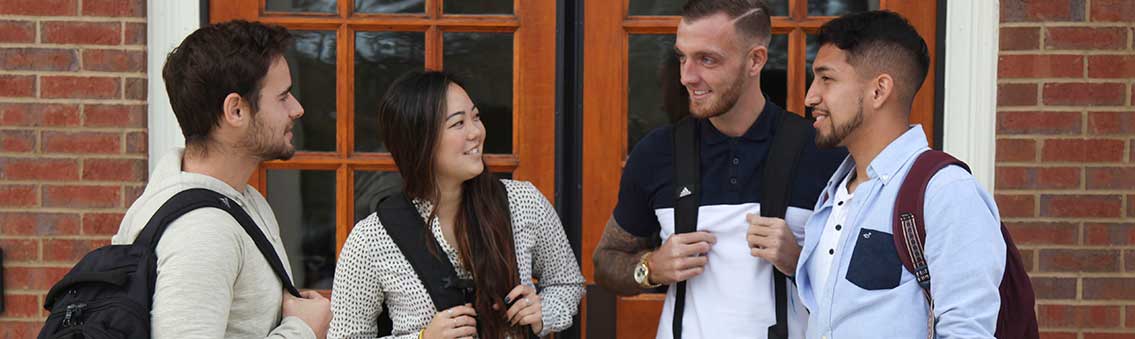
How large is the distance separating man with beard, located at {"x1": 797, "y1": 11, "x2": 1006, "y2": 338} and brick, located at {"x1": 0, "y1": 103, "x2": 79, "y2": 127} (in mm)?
2337

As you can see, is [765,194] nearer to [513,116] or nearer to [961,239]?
[961,239]

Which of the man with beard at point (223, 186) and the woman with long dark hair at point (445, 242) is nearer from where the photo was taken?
the man with beard at point (223, 186)

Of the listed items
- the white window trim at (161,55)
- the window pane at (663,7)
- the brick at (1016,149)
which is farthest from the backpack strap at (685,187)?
the white window trim at (161,55)

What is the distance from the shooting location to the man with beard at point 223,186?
1815mm

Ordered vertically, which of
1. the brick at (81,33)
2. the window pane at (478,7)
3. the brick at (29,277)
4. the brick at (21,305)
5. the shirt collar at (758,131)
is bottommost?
the brick at (21,305)

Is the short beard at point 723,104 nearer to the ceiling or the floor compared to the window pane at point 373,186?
nearer to the ceiling

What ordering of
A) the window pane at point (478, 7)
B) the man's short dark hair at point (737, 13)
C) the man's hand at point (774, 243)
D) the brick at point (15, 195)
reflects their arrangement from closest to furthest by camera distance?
1. the man's hand at point (774, 243)
2. the man's short dark hair at point (737, 13)
3. the brick at point (15, 195)
4. the window pane at point (478, 7)

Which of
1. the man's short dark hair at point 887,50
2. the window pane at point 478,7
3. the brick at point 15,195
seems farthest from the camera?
the window pane at point 478,7

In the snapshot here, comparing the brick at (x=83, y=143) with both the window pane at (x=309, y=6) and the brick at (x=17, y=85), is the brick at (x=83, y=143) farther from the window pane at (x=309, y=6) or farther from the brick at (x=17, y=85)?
the window pane at (x=309, y=6)

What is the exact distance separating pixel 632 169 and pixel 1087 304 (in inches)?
64.2

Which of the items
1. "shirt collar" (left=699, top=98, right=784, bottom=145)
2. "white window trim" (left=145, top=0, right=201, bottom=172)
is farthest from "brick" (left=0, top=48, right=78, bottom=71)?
"shirt collar" (left=699, top=98, right=784, bottom=145)

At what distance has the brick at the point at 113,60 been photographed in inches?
134

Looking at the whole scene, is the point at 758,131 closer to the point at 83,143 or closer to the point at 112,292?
the point at 112,292

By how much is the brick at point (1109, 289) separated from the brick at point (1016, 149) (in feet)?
1.43
